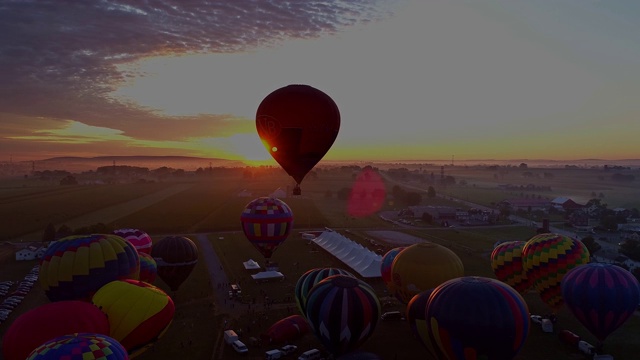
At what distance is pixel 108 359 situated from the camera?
39.1 feet

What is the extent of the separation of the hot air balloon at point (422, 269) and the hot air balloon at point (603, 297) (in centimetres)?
558

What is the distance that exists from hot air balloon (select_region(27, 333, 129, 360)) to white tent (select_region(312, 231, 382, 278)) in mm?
21833

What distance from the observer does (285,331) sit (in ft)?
72.9

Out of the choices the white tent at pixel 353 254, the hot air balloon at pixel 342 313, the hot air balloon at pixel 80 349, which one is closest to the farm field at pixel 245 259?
the white tent at pixel 353 254

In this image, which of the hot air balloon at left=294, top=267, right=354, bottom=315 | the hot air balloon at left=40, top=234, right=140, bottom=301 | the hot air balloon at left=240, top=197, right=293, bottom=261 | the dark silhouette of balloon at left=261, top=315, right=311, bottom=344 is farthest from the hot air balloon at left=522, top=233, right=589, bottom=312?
the hot air balloon at left=40, top=234, right=140, bottom=301

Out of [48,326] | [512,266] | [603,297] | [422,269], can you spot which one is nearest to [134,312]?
[48,326]

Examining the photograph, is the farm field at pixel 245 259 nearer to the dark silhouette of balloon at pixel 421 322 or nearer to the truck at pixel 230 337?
the truck at pixel 230 337

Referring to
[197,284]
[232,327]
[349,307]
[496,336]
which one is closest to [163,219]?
[197,284]

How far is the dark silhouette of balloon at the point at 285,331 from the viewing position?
22.0 m

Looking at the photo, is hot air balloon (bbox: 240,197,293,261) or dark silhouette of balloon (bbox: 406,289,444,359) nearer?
dark silhouette of balloon (bbox: 406,289,444,359)

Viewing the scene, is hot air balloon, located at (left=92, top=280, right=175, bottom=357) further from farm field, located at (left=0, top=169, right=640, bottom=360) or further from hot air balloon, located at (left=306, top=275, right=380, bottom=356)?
hot air balloon, located at (left=306, top=275, right=380, bottom=356)

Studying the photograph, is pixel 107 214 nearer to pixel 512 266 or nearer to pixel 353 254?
pixel 353 254

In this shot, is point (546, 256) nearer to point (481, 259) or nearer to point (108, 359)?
point (481, 259)

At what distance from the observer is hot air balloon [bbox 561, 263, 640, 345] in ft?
68.2
